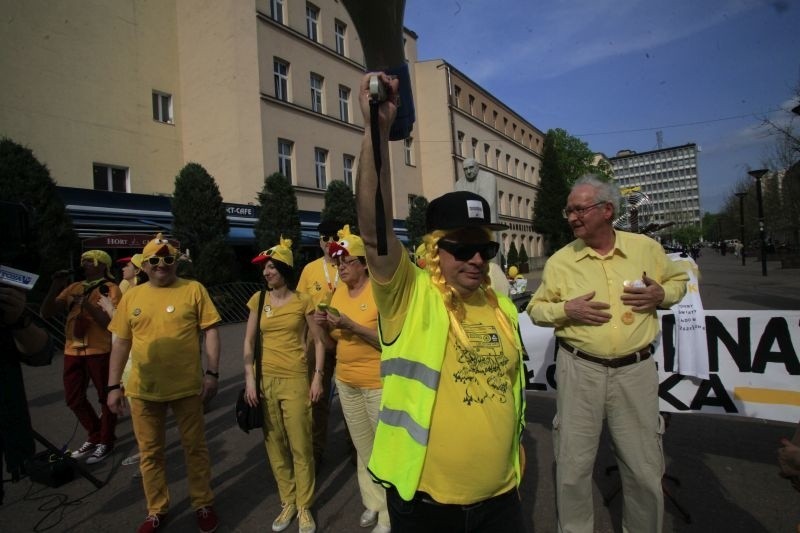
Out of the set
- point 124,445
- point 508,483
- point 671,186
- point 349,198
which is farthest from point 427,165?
point 671,186

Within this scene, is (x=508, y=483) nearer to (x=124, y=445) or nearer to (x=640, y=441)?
(x=640, y=441)

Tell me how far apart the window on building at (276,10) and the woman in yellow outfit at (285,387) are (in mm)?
22033

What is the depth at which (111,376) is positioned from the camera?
3658mm

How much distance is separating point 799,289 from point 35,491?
19.6m

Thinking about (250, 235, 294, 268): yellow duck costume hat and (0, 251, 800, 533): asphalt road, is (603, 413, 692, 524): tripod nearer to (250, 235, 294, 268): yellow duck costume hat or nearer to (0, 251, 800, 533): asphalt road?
(0, 251, 800, 533): asphalt road

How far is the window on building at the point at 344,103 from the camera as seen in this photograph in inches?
1038

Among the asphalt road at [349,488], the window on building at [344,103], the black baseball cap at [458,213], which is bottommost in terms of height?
the asphalt road at [349,488]

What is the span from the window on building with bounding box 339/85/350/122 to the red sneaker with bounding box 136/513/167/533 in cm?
2478

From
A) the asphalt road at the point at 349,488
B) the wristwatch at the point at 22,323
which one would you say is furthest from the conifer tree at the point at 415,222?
the wristwatch at the point at 22,323

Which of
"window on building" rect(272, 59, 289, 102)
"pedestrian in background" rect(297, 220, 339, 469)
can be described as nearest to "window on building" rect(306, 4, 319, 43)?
"window on building" rect(272, 59, 289, 102)

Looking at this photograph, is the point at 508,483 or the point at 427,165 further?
the point at 427,165

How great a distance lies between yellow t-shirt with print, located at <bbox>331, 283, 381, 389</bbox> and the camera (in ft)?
11.4

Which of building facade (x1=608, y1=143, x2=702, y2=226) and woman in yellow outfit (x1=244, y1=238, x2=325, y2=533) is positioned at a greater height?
building facade (x1=608, y1=143, x2=702, y2=226)

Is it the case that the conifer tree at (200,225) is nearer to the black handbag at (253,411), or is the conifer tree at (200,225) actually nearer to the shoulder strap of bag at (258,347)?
the shoulder strap of bag at (258,347)
